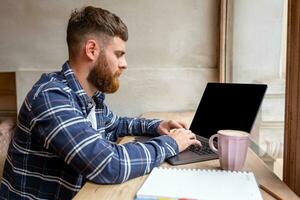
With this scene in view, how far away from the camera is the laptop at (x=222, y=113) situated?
1.09m

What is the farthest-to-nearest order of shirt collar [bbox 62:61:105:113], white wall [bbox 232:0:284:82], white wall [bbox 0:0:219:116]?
white wall [bbox 0:0:219:116]
white wall [bbox 232:0:284:82]
shirt collar [bbox 62:61:105:113]

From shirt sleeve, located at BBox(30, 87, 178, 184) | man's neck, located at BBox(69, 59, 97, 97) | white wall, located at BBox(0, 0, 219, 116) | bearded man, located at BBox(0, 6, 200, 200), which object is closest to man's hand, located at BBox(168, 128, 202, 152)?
bearded man, located at BBox(0, 6, 200, 200)

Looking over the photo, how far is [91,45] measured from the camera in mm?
1147

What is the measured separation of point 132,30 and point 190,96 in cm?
58

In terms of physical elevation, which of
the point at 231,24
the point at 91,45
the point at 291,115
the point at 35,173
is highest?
the point at 231,24

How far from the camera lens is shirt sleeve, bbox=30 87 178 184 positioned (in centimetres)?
86

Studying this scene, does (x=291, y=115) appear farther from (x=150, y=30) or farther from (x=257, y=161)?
(x=150, y=30)

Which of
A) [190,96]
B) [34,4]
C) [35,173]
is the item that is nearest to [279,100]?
[35,173]

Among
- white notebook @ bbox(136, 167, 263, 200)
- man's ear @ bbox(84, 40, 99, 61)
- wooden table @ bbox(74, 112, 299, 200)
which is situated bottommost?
wooden table @ bbox(74, 112, 299, 200)

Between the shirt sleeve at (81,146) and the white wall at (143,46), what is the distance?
1267 millimetres

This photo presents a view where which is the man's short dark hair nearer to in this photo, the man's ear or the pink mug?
the man's ear

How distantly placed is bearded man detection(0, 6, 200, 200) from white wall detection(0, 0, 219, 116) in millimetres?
857

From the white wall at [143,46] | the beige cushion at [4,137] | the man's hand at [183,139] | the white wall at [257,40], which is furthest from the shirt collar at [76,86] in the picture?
the beige cushion at [4,137]

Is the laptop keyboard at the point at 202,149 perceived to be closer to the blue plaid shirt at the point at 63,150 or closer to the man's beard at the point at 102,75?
the blue plaid shirt at the point at 63,150
